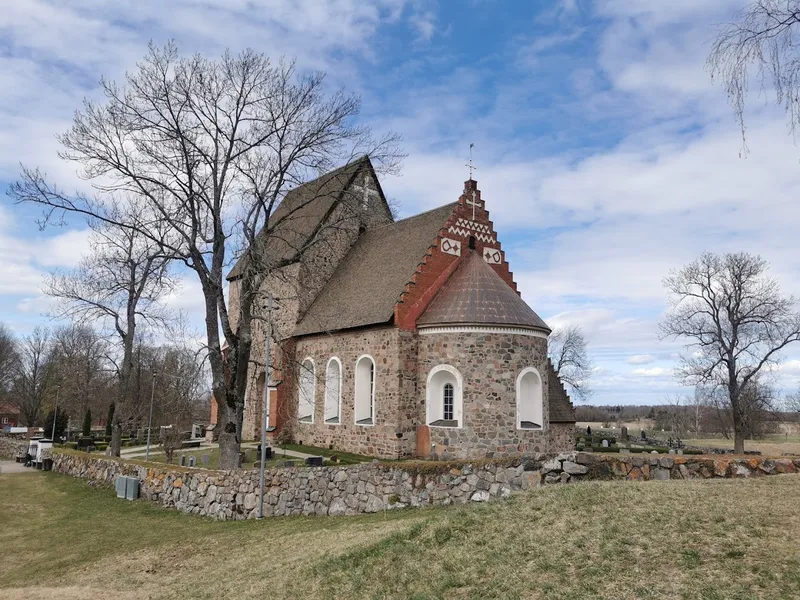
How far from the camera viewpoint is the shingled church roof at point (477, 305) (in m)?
18.9

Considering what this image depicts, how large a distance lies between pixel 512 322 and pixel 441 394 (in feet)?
10.9

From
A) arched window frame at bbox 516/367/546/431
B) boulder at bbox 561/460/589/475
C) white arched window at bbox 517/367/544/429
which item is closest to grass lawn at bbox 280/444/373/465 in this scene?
arched window frame at bbox 516/367/546/431

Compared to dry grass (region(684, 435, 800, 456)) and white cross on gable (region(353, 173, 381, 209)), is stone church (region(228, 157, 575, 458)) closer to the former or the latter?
white cross on gable (region(353, 173, 381, 209))

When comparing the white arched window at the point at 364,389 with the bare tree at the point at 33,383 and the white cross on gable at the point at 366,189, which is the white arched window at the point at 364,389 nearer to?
the white cross on gable at the point at 366,189

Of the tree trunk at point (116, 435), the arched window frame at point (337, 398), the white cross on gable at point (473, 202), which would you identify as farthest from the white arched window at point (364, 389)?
the tree trunk at point (116, 435)

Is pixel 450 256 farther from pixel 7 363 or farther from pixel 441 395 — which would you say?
pixel 7 363

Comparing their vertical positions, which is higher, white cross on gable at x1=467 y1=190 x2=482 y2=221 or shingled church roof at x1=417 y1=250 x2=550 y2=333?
white cross on gable at x1=467 y1=190 x2=482 y2=221

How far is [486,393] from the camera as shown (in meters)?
18.5

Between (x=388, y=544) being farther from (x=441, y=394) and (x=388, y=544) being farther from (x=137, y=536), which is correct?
(x=441, y=394)

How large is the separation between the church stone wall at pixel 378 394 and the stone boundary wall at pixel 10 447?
16.9m

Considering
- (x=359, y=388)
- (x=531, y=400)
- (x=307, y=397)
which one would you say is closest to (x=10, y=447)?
(x=307, y=397)

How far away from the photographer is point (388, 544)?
26.4 ft

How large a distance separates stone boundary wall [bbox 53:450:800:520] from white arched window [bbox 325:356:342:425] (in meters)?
7.52

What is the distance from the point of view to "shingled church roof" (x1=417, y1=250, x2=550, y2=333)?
18.9 m
